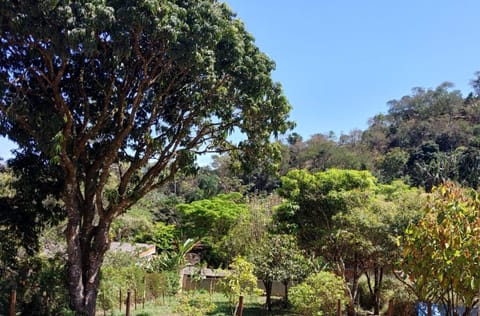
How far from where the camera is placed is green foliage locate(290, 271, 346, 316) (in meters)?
10.7

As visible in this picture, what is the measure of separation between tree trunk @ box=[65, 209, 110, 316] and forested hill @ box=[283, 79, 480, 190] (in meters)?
36.4

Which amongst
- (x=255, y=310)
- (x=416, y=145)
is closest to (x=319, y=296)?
(x=255, y=310)

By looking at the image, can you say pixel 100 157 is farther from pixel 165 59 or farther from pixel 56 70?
pixel 165 59

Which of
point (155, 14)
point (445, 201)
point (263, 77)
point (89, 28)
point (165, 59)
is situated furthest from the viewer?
point (263, 77)

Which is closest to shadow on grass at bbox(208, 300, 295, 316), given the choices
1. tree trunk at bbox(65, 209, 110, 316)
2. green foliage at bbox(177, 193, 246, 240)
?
tree trunk at bbox(65, 209, 110, 316)

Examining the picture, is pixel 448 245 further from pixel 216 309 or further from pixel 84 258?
pixel 216 309

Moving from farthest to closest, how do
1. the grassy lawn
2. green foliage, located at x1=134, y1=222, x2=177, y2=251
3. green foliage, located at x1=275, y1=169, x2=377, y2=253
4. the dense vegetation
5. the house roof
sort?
green foliage, located at x1=134, y1=222, x2=177, y2=251 → the house roof → green foliage, located at x1=275, y1=169, x2=377, y2=253 → the grassy lawn → the dense vegetation

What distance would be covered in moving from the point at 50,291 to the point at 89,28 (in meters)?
6.66

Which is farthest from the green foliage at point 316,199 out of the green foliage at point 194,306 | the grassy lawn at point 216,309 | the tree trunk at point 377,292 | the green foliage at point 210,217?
the green foliage at point 210,217

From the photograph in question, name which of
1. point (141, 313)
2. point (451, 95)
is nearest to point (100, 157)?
point (141, 313)

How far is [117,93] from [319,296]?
23.0 ft

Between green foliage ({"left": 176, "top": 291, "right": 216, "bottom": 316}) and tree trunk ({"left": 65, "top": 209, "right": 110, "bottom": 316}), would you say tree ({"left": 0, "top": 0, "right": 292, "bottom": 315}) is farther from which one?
green foliage ({"left": 176, "top": 291, "right": 216, "bottom": 316})

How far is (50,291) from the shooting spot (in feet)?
34.4

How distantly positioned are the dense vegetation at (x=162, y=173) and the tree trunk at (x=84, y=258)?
32 millimetres
